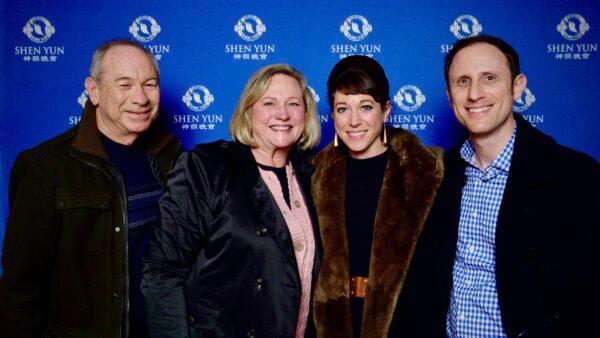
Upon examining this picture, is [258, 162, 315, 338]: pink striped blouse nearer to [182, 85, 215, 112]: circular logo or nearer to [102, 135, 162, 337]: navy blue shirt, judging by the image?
[102, 135, 162, 337]: navy blue shirt

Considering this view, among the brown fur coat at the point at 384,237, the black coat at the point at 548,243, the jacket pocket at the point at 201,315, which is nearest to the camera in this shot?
the black coat at the point at 548,243

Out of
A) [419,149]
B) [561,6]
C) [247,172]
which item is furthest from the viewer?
[561,6]

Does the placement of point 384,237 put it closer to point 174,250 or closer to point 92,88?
point 174,250

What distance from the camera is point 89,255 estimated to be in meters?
1.70

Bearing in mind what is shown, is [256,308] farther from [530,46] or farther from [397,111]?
[530,46]

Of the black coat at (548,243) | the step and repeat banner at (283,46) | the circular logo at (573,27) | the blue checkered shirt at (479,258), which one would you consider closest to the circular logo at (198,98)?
the step and repeat banner at (283,46)

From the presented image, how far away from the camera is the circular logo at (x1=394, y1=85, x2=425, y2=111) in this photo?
2.72 meters

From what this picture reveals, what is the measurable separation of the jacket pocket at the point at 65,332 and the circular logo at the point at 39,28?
1994 millimetres

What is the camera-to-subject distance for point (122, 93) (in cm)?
179

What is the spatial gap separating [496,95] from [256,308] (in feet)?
4.25

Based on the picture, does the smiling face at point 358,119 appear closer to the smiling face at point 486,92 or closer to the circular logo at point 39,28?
the smiling face at point 486,92

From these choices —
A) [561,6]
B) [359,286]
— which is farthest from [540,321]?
[561,6]

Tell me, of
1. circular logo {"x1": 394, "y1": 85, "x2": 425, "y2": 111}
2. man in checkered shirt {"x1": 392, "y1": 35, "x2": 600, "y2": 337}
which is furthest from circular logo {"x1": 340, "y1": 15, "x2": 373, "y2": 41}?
man in checkered shirt {"x1": 392, "y1": 35, "x2": 600, "y2": 337}

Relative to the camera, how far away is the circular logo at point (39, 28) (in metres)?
2.70
